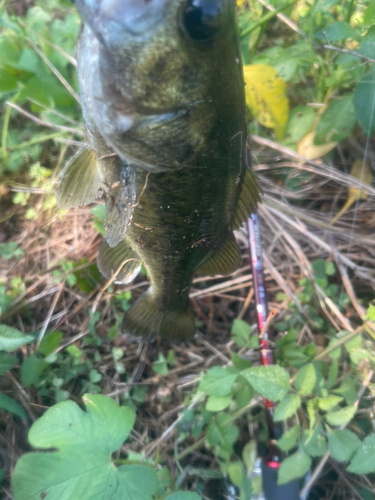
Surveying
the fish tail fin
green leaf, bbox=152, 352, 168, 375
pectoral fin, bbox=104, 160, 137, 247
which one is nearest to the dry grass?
green leaf, bbox=152, 352, 168, 375

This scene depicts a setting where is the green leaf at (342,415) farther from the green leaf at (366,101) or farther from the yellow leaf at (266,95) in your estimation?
the yellow leaf at (266,95)

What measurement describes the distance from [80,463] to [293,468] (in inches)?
34.3

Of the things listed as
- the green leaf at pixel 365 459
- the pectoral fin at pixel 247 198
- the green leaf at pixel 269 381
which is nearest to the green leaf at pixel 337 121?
the pectoral fin at pixel 247 198

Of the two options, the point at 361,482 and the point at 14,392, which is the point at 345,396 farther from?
the point at 14,392

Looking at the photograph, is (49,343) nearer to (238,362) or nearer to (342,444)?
(238,362)

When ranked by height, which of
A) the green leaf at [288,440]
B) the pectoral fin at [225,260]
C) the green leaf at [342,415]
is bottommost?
the green leaf at [288,440]

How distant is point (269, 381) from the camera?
54.1 inches

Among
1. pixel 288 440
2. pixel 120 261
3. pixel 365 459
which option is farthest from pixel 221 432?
pixel 120 261

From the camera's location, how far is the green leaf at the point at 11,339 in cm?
152

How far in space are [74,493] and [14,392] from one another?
1095 mm

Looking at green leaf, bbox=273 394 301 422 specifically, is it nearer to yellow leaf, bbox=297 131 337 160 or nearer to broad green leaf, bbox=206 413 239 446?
broad green leaf, bbox=206 413 239 446

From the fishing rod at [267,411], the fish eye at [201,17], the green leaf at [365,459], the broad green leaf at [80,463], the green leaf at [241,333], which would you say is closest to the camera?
the fish eye at [201,17]

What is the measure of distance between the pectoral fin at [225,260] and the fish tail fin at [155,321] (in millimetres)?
347

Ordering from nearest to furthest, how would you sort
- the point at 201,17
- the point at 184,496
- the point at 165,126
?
the point at 201,17 < the point at 165,126 < the point at 184,496
